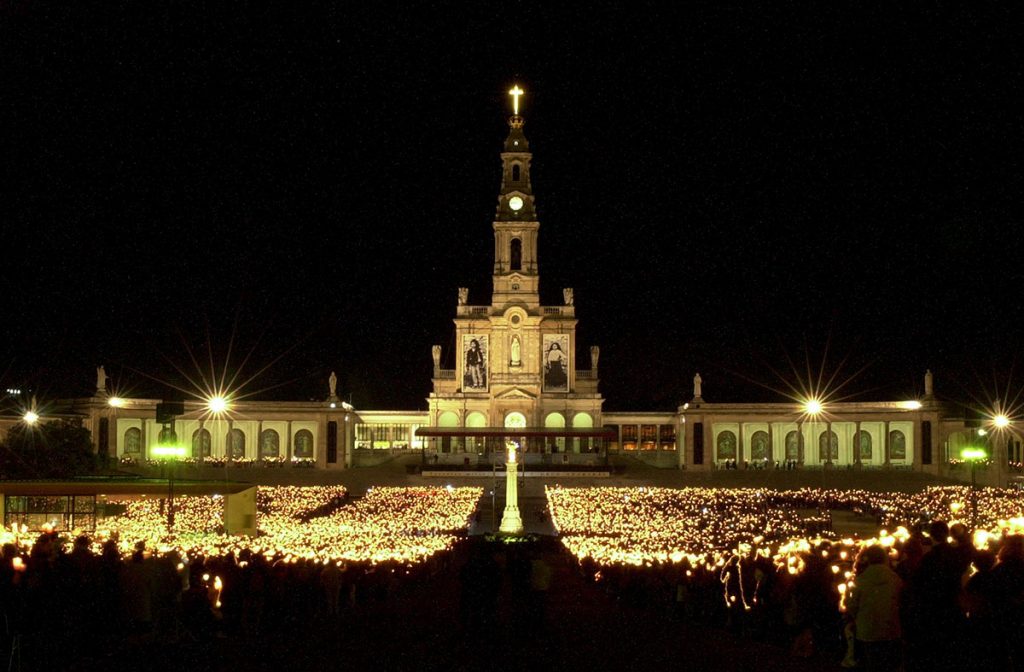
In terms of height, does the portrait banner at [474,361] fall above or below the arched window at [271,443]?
above

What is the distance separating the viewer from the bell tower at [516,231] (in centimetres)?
8906

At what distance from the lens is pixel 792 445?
87.8m

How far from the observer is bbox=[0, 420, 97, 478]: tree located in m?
55.3

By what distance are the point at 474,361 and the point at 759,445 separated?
20444mm

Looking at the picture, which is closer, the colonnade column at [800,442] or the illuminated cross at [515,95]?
the colonnade column at [800,442]

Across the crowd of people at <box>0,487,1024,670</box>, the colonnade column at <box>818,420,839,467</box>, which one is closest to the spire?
the colonnade column at <box>818,420,839,467</box>

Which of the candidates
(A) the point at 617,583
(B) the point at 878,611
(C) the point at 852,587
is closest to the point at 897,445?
(A) the point at 617,583

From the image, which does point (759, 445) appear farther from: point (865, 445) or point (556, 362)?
point (556, 362)

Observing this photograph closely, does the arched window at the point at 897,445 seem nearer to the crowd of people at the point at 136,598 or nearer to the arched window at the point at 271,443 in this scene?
the arched window at the point at 271,443

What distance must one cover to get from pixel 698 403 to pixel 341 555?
2361 inches

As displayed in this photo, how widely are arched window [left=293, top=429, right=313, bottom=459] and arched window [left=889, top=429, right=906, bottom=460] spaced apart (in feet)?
130

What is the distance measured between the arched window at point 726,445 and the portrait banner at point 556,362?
36.5 ft

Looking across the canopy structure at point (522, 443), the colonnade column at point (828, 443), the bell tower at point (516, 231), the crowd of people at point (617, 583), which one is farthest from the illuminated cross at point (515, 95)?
the crowd of people at point (617, 583)

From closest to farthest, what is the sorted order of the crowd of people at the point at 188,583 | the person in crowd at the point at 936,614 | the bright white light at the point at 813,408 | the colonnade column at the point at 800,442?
the person in crowd at the point at 936,614
the crowd of people at the point at 188,583
the bright white light at the point at 813,408
the colonnade column at the point at 800,442
